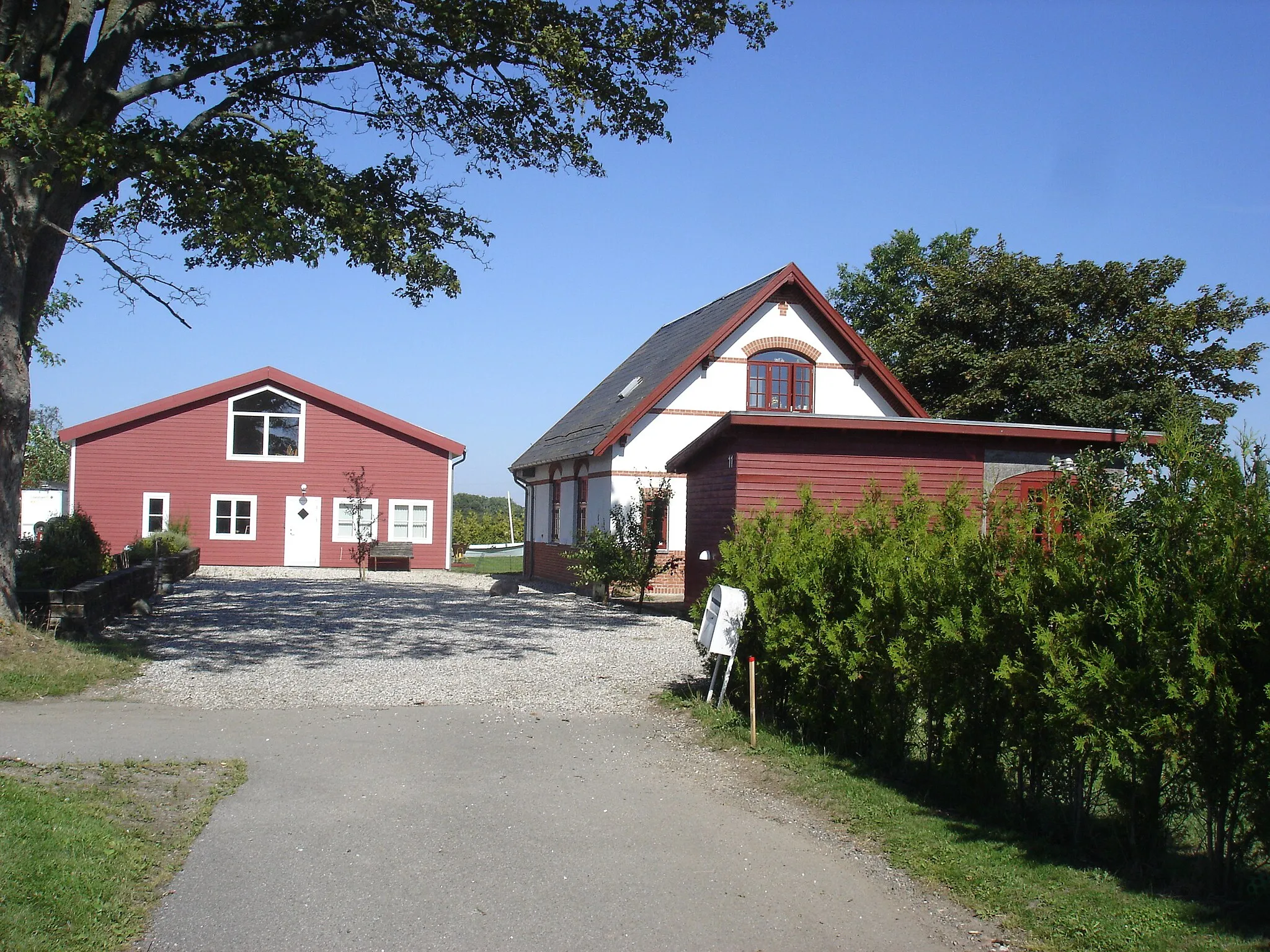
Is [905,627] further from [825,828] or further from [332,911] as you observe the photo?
[332,911]

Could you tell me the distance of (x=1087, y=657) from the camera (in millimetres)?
5582

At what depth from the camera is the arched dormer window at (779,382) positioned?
1003 inches

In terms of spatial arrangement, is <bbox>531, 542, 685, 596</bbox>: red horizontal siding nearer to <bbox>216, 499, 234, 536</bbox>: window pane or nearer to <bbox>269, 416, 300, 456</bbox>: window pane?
<bbox>269, 416, 300, 456</bbox>: window pane

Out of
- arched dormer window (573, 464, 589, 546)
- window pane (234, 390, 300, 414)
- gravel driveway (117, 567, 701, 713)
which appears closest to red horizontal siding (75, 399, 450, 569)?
window pane (234, 390, 300, 414)

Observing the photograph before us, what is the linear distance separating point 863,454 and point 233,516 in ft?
75.0

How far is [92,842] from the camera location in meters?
5.47

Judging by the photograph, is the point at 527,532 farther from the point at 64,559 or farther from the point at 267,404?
the point at 64,559

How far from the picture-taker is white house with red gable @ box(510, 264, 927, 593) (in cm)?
2458

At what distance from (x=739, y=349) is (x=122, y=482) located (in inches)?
797

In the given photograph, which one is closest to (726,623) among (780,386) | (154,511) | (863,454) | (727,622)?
(727,622)

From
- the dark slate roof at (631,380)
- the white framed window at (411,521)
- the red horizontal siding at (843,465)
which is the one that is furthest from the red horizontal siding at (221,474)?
the red horizontal siding at (843,465)

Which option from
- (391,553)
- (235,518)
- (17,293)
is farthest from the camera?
(235,518)

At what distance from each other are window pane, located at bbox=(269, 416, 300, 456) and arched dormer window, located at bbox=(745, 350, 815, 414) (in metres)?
15.8

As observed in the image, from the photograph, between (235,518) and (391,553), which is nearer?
(391,553)
